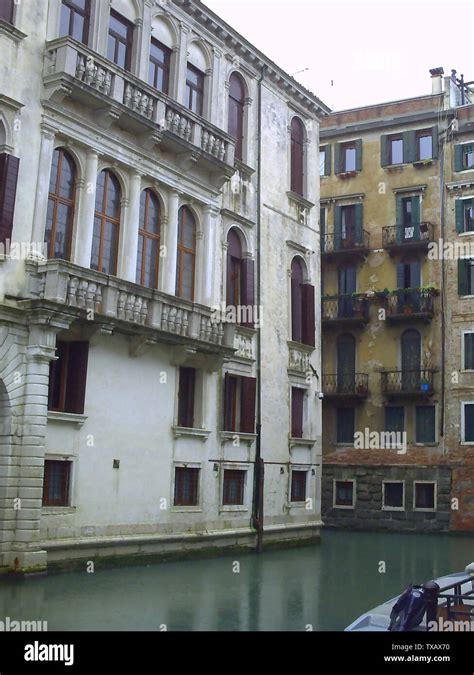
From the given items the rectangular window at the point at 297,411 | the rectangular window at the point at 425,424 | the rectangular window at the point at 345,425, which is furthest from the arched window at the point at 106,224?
the rectangular window at the point at 425,424

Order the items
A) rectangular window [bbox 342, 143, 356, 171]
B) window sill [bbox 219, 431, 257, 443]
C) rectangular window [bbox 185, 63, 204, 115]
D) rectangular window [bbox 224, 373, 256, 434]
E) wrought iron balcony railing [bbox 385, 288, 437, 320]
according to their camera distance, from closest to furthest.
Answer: window sill [bbox 219, 431, 257, 443] < rectangular window [bbox 185, 63, 204, 115] < rectangular window [bbox 224, 373, 256, 434] < wrought iron balcony railing [bbox 385, 288, 437, 320] < rectangular window [bbox 342, 143, 356, 171]

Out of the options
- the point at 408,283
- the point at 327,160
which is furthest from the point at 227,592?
the point at 327,160

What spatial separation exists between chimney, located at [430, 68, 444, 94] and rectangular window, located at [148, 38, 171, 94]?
63.0ft

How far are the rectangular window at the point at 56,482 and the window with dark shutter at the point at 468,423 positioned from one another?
65.6 ft

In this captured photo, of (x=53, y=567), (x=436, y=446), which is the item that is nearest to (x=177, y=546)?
(x=53, y=567)

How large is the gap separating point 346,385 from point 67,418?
19.7m

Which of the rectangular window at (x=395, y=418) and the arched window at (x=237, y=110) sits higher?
the arched window at (x=237, y=110)

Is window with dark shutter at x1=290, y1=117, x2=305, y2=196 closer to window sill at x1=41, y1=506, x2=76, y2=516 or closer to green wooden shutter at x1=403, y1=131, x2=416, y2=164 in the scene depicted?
green wooden shutter at x1=403, y1=131, x2=416, y2=164

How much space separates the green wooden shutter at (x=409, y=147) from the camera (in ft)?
118

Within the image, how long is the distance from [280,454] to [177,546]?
5.54 metres

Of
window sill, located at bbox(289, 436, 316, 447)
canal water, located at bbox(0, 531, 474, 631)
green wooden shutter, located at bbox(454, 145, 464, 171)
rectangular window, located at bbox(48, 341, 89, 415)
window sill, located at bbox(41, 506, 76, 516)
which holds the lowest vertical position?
canal water, located at bbox(0, 531, 474, 631)

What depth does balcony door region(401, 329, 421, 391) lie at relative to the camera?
112 ft

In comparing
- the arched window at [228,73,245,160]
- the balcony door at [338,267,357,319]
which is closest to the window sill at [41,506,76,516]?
the arched window at [228,73,245,160]

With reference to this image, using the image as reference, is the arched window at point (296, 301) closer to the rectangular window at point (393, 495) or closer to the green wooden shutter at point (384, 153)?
the rectangular window at point (393, 495)
